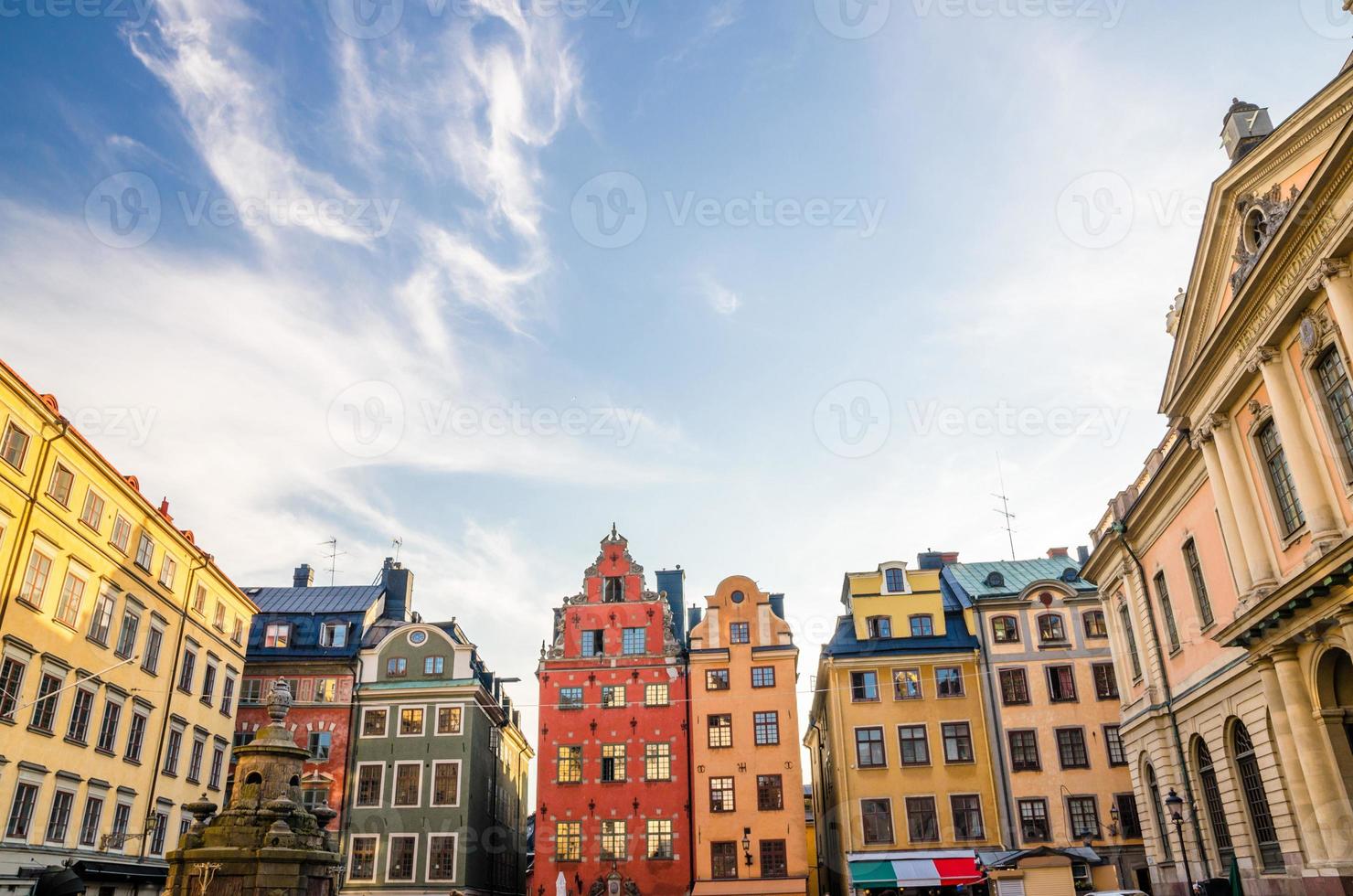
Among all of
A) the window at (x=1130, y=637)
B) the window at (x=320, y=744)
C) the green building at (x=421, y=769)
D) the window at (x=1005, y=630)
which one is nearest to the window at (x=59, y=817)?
the window at (x=320, y=744)

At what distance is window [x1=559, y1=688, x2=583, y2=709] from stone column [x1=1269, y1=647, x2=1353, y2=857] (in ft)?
106

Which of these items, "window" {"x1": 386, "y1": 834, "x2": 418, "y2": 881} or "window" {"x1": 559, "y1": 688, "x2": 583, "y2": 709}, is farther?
"window" {"x1": 559, "y1": 688, "x2": 583, "y2": 709}

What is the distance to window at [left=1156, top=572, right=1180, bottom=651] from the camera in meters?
32.1

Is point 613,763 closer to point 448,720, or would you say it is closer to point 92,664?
point 448,720

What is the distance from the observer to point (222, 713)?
1845 inches

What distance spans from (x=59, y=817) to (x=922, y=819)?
33973mm

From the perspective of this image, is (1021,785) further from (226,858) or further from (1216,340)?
(226,858)

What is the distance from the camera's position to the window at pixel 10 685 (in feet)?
97.9

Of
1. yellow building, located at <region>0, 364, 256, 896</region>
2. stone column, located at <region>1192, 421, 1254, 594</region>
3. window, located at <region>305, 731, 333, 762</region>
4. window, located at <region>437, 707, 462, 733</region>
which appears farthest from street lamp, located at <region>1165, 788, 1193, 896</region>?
window, located at <region>305, 731, 333, 762</region>

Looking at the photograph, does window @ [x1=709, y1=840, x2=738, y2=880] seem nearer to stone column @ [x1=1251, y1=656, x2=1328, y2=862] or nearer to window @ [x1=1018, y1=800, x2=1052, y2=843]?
window @ [x1=1018, y1=800, x2=1052, y2=843]

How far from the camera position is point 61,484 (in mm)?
33406

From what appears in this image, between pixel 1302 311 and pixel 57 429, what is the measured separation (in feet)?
119

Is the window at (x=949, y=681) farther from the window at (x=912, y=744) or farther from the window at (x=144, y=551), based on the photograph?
the window at (x=144, y=551)

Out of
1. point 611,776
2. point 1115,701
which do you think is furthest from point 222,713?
point 1115,701
